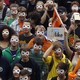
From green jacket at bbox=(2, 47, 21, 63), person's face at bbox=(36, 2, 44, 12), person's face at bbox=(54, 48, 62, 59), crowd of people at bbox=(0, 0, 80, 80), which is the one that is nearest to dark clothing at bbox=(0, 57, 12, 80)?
crowd of people at bbox=(0, 0, 80, 80)

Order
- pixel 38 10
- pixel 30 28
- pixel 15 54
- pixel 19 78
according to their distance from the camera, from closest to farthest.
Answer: pixel 19 78 < pixel 15 54 < pixel 30 28 < pixel 38 10

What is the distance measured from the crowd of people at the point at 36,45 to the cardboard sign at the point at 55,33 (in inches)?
4.6

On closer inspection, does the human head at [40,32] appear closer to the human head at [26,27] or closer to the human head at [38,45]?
the human head at [26,27]

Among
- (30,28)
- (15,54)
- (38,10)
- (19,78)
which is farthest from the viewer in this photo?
(38,10)

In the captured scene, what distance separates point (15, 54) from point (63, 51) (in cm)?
113

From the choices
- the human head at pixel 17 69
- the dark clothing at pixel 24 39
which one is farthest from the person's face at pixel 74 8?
the human head at pixel 17 69

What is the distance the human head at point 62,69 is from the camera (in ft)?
40.2

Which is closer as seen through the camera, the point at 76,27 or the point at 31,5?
the point at 76,27

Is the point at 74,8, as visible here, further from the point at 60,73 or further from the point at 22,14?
the point at 60,73

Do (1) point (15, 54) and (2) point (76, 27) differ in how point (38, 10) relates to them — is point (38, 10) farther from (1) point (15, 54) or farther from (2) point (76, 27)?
(1) point (15, 54)

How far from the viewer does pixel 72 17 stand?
14.4m

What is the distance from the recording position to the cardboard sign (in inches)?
530

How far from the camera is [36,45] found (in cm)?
1312

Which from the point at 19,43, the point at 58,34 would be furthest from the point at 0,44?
the point at 58,34
